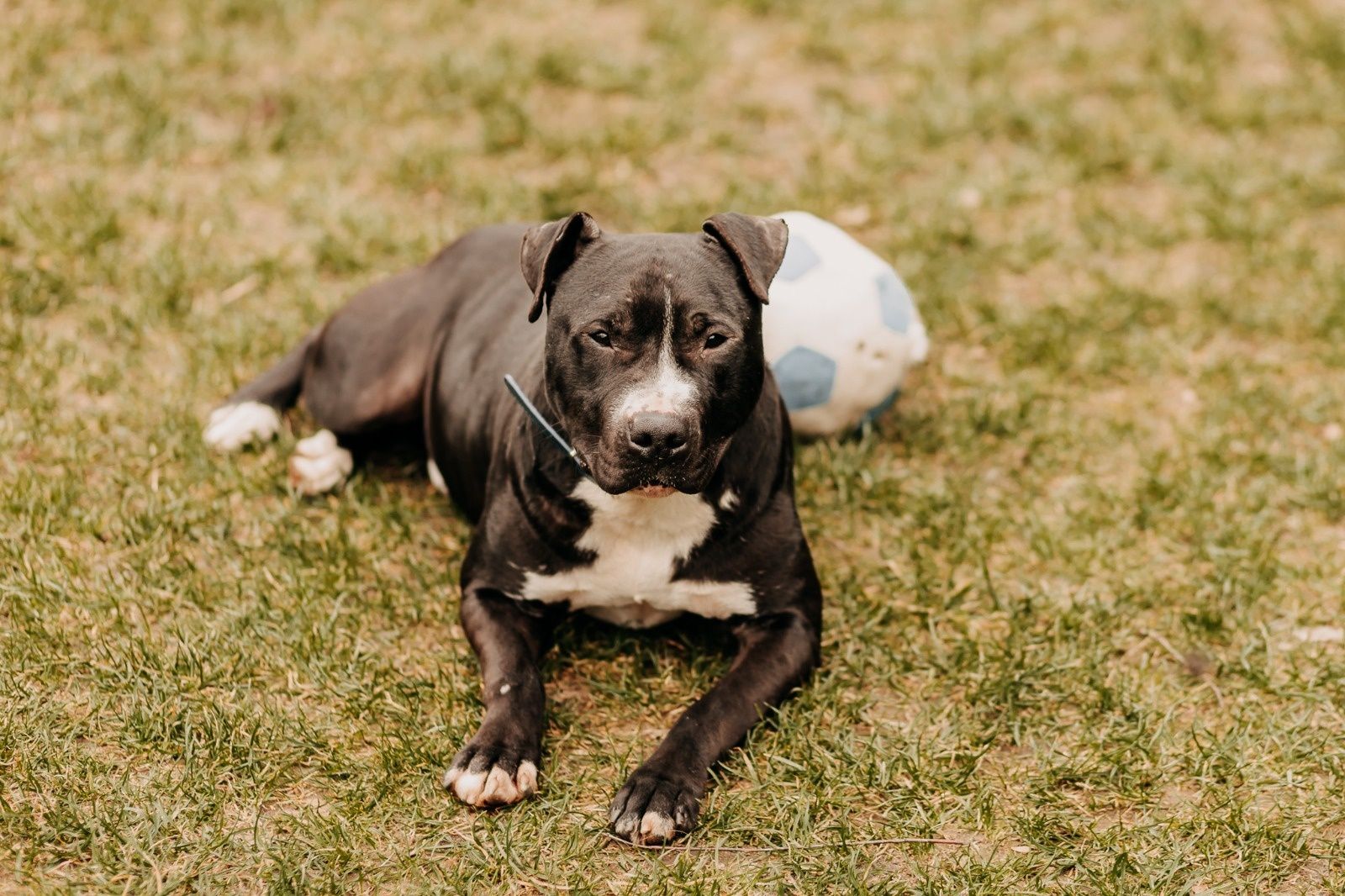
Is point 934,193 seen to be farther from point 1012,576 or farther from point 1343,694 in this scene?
point 1343,694

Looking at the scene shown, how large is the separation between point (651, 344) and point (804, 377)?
159 cm

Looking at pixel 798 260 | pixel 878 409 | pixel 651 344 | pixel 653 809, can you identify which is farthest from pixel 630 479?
pixel 878 409

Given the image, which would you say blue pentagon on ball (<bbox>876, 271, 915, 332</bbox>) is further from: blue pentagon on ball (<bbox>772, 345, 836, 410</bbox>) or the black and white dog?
the black and white dog

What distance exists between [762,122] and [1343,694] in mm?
4888

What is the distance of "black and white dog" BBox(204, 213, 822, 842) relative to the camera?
434cm

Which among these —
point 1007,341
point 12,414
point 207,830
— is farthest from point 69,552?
point 1007,341

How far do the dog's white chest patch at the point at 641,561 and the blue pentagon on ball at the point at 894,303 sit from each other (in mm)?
1630

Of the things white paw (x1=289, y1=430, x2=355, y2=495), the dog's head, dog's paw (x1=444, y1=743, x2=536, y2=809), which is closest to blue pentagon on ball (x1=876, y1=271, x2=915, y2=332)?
the dog's head

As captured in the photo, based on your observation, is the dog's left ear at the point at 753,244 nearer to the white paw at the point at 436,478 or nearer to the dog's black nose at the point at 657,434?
the dog's black nose at the point at 657,434

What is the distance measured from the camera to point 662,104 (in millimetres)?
8508

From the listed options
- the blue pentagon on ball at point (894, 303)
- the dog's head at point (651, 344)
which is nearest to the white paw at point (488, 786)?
the dog's head at point (651, 344)

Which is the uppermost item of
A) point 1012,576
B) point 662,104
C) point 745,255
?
point 745,255

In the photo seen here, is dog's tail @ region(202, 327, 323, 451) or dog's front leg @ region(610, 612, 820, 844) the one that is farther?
dog's tail @ region(202, 327, 323, 451)

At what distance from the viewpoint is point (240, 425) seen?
19.7 ft
